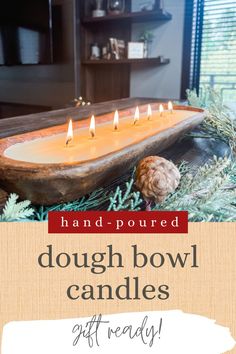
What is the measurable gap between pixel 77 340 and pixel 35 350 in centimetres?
4

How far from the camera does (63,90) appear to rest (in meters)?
2.19

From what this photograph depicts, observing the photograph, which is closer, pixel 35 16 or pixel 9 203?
pixel 9 203

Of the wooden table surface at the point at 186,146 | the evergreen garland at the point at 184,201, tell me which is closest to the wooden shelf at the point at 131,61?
the wooden table surface at the point at 186,146

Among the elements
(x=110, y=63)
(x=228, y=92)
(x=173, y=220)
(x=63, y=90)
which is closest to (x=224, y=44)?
(x=228, y=92)

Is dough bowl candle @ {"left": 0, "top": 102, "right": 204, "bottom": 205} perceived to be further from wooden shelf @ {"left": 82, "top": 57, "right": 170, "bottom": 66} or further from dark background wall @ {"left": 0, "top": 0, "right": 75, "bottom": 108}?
dark background wall @ {"left": 0, "top": 0, "right": 75, "bottom": 108}

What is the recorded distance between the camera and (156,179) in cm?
27

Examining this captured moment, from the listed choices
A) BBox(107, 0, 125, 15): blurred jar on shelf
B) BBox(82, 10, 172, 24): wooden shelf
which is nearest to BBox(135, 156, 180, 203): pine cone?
BBox(82, 10, 172, 24): wooden shelf

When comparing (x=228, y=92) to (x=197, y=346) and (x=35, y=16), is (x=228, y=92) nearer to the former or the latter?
(x=197, y=346)

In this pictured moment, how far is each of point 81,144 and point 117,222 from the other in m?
0.11

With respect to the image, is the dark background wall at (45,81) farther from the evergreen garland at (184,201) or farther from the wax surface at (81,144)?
the evergreen garland at (184,201)

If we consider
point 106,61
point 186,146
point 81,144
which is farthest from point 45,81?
point 81,144

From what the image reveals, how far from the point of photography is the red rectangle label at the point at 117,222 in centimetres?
27

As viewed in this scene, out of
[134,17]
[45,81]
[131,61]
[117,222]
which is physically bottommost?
[117,222]

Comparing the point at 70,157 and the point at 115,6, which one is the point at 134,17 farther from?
the point at 70,157
